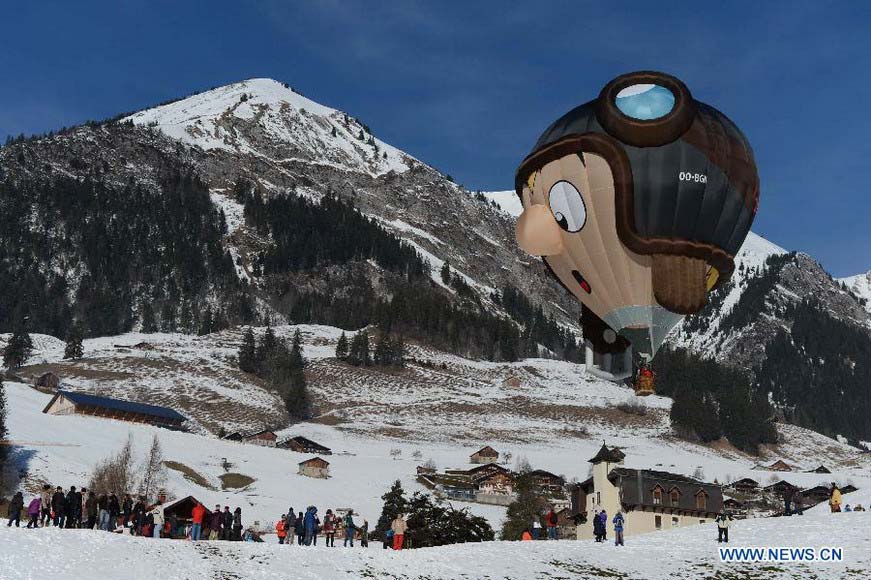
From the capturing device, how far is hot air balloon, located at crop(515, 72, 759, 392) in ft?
83.3

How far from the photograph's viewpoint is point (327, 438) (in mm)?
131500

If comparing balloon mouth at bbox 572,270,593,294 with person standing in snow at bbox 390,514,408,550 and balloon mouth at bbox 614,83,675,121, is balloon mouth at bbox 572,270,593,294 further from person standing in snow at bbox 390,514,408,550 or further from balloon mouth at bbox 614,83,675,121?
person standing in snow at bbox 390,514,408,550

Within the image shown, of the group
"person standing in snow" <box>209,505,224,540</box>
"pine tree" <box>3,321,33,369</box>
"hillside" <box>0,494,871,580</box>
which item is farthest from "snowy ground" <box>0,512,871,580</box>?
"pine tree" <box>3,321,33,369</box>

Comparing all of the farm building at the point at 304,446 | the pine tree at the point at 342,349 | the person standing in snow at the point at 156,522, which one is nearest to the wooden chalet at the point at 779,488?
the farm building at the point at 304,446

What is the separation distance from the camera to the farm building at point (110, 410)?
116 meters

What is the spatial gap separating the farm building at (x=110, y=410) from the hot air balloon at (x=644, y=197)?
→ 320ft

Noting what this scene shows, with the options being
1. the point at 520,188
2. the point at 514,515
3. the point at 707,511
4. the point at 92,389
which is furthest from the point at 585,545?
the point at 92,389

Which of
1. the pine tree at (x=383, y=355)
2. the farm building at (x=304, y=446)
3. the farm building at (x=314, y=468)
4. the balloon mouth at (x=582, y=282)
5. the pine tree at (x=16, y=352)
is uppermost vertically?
the pine tree at (x=383, y=355)

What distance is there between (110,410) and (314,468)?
34.5 meters

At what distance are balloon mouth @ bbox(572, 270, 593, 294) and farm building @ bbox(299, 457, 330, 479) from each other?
69503 mm

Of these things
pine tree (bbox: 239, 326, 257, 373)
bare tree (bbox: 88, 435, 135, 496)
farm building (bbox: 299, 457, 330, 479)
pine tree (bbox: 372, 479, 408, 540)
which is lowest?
pine tree (bbox: 372, 479, 408, 540)

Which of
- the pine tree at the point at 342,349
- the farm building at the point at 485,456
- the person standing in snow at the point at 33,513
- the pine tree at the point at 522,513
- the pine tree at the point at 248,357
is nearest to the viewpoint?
the person standing in snow at the point at 33,513

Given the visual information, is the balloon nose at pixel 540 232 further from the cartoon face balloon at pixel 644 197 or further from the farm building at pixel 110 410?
the farm building at pixel 110 410

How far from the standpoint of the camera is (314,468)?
9569cm
